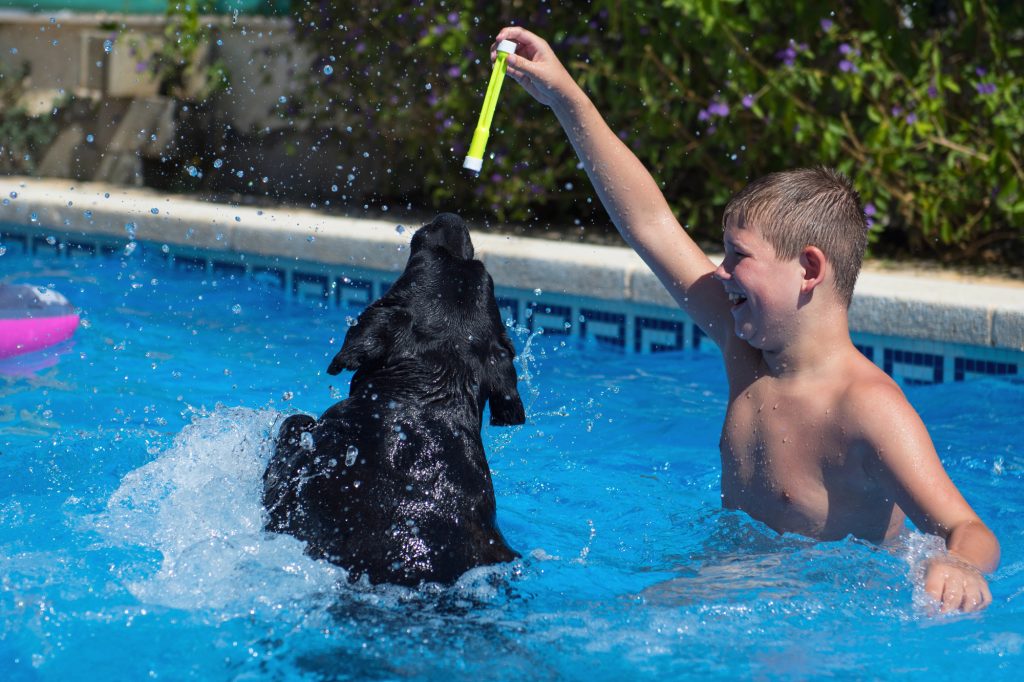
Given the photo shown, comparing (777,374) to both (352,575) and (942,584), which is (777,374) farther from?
(352,575)

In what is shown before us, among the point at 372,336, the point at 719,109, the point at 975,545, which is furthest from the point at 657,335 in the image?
the point at 975,545

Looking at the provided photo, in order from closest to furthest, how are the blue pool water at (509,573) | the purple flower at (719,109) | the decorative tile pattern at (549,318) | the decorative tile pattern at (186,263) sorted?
the blue pool water at (509,573) → the decorative tile pattern at (549,318) → the purple flower at (719,109) → the decorative tile pattern at (186,263)

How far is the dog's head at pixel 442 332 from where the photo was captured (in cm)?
341

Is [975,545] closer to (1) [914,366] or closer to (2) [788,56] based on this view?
(1) [914,366]

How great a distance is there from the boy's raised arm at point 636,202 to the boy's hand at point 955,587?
1.08 metres

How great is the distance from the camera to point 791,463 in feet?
10.6

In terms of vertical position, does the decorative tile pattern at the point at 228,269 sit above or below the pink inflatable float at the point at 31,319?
above

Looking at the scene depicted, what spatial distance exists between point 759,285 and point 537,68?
89cm

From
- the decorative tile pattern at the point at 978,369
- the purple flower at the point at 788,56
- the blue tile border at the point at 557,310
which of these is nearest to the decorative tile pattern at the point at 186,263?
the blue tile border at the point at 557,310

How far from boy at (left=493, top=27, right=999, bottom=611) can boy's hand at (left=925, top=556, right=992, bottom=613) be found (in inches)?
10.4

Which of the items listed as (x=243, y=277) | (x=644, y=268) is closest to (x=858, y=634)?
(x=644, y=268)

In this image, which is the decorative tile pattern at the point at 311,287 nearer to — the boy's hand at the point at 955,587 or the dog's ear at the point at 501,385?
the dog's ear at the point at 501,385

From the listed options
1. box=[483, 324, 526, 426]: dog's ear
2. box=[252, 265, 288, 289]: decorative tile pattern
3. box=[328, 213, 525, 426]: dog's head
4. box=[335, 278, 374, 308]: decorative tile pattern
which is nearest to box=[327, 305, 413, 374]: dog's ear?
box=[328, 213, 525, 426]: dog's head

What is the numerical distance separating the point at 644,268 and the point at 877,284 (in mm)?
1150
